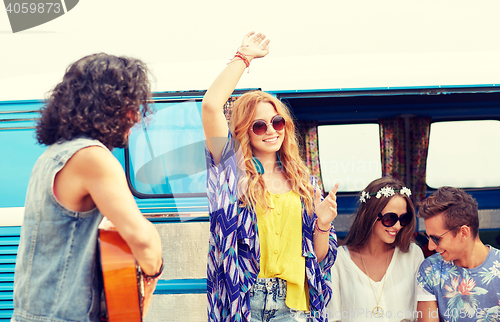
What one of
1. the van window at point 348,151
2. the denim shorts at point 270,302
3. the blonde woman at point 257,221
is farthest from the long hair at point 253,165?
the van window at point 348,151

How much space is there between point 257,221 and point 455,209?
1387 mm

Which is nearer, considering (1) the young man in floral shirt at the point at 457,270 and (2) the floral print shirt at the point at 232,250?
(2) the floral print shirt at the point at 232,250

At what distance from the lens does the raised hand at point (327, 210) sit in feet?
6.41

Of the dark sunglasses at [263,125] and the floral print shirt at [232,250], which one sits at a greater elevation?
the dark sunglasses at [263,125]

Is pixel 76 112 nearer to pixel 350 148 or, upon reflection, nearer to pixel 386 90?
pixel 386 90

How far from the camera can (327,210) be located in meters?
1.98

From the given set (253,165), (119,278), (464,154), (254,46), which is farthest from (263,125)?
(464,154)

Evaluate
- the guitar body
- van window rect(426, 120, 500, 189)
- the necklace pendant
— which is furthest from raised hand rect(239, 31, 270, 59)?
van window rect(426, 120, 500, 189)

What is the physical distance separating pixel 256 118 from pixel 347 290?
4.34 feet

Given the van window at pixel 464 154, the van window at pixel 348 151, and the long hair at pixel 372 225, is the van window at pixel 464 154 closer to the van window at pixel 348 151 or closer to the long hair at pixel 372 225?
the van window at pixel 348 151

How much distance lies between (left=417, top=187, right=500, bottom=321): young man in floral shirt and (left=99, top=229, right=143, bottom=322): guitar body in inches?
75.4

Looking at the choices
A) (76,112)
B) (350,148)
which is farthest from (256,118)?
(350,148)

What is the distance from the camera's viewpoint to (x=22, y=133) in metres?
3.02

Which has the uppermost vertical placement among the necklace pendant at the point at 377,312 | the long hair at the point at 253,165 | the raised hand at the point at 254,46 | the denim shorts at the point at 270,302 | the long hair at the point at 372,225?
the raised hand at the point at 254,46
